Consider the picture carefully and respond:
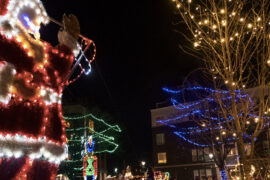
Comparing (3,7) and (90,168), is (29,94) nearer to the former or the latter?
(3,7)

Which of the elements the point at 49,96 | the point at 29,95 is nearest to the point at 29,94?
the point at 29,95

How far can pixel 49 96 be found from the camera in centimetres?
488

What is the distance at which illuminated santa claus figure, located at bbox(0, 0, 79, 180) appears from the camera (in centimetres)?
400

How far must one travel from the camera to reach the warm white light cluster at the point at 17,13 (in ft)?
14.3

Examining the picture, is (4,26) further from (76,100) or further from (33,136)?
(76,100)

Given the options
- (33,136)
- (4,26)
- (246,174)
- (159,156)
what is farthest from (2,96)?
(159,156)

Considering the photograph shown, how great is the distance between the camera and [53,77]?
512 centimetres

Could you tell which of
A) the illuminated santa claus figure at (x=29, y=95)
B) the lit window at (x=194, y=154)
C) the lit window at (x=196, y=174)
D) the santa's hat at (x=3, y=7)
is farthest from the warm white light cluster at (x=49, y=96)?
the lit window at (x=196, y=174)

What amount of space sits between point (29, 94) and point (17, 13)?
1.37 metres

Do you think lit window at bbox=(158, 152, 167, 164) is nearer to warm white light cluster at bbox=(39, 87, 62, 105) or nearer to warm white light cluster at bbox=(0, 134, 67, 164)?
warm white light cluster at bbox=(0, 134, 67, 164)

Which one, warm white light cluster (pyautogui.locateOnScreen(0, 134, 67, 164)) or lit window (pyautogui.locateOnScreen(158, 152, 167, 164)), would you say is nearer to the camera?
warm white light cluster (pyautogui.locateOnScreen(0, 134, 67, 164))

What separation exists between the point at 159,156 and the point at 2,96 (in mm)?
33788

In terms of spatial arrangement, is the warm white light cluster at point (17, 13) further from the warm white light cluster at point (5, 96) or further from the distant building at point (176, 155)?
the distant building at point (176, 155)

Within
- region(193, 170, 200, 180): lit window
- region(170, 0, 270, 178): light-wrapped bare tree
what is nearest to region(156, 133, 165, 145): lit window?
region(193, 170, 200, 180): lit window
